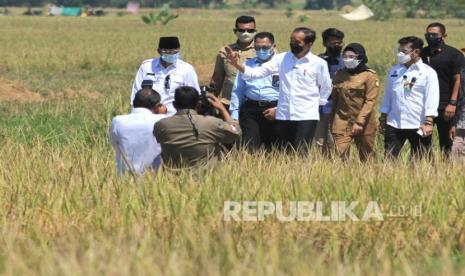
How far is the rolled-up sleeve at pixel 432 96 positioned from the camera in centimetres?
918

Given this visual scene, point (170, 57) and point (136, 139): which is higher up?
point (170, 57)

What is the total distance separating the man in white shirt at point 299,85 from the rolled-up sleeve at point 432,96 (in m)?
0.87

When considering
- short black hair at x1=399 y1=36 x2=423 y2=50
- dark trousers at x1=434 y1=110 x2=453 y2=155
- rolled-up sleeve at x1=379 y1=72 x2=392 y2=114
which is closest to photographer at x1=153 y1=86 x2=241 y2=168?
short black hair at x1=399 y1=36 x2=423 y2=50

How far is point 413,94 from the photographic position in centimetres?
927

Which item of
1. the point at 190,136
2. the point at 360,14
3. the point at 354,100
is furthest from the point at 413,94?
the point at 360,14

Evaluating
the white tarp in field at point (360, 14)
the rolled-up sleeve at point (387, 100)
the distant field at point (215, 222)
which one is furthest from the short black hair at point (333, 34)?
the white tarp in field at point (360, 14)

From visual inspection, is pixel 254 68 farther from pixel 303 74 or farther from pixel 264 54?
pixel 303 74

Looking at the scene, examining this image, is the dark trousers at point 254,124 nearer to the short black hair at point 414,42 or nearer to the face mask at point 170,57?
the face mask at point 170,57

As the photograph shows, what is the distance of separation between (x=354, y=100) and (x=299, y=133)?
2.16 ft

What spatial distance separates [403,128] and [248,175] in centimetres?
262

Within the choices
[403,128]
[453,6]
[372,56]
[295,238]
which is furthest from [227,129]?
[453,6]

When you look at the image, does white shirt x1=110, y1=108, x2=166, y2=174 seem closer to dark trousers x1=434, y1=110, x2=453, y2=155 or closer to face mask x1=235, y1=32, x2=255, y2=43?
face mask x1=235, y1=32, x2=255, y2=43

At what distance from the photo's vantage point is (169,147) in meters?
7.38

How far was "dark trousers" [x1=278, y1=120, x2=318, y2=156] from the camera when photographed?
930 centimetres
